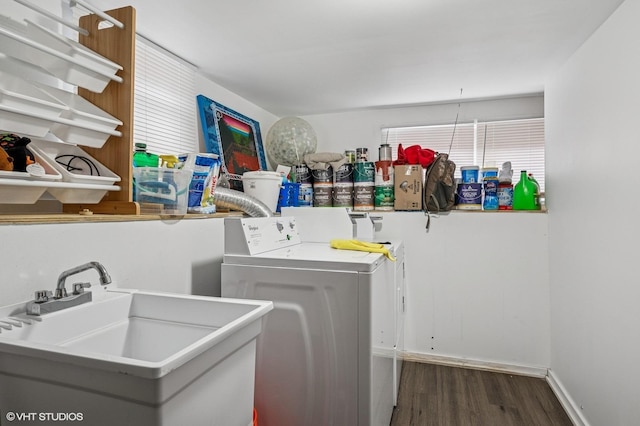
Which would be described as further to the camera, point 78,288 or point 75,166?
point 75,166

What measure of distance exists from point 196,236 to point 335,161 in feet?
5.45

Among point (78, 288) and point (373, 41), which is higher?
point (373, 41)

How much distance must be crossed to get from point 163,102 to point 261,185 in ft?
2.58

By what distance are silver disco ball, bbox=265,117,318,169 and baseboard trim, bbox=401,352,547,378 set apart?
192 cm

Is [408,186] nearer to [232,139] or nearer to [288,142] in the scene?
[288,142]

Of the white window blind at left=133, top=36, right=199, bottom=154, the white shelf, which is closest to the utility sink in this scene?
the white shelf

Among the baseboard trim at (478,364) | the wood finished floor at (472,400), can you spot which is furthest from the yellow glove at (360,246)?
the baseboard trim at (478,364)

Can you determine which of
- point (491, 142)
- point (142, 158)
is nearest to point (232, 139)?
point (142, 158)

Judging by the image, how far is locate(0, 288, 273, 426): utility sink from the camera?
697mm

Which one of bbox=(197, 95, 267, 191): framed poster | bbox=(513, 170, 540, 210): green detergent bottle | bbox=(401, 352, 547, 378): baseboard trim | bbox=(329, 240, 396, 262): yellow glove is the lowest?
bbox=(401, 352, 547, 378): baseboard trim

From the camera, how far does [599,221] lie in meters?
1.87

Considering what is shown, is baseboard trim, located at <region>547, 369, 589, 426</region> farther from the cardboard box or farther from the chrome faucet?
the chrome faucet

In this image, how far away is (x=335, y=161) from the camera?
3137mm

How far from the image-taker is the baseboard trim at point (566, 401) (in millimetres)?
2084
